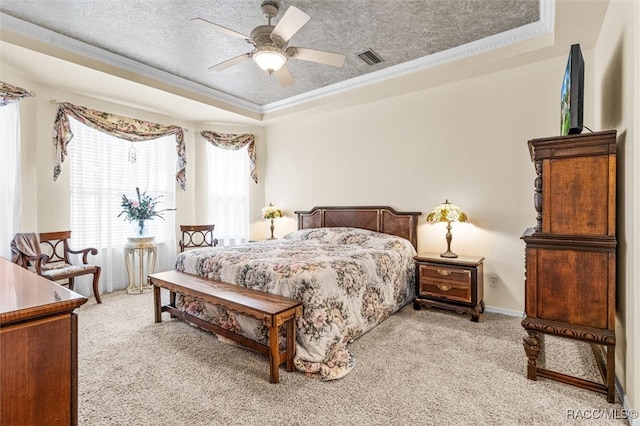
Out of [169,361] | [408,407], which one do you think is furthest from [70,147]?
[408,407]

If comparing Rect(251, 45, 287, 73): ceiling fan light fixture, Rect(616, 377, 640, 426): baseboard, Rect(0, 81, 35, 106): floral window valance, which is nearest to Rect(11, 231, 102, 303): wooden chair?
Rect(0, 81, 35, 106): floral window valance

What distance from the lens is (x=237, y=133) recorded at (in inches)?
230

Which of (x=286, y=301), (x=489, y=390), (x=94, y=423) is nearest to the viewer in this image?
(x=94, y=423)

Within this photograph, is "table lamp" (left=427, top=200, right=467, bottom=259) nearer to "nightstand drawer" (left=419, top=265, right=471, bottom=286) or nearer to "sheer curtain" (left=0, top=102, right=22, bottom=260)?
"nightstand drawer" (left=419, top=265, right=471, bottom=286)

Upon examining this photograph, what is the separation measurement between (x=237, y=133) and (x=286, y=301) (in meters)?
4.31

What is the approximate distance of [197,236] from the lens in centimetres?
557

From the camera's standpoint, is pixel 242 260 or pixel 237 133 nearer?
pixel 242 260

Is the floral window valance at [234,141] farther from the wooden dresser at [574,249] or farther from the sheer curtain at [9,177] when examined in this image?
the wooden dresser at [574,249]

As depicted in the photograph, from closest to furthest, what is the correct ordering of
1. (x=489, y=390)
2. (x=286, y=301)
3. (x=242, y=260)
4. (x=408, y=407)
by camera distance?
(x=408, y=407)
(x=489, y=390)
(x=286, y=301)
(x=242, y=260)

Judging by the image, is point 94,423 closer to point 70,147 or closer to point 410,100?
point 70,147

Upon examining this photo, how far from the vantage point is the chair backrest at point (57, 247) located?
3918 mm

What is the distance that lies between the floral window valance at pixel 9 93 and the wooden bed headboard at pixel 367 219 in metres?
3.83

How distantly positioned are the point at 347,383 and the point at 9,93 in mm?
4575

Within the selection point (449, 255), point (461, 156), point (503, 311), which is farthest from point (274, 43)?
point (503, 311)
